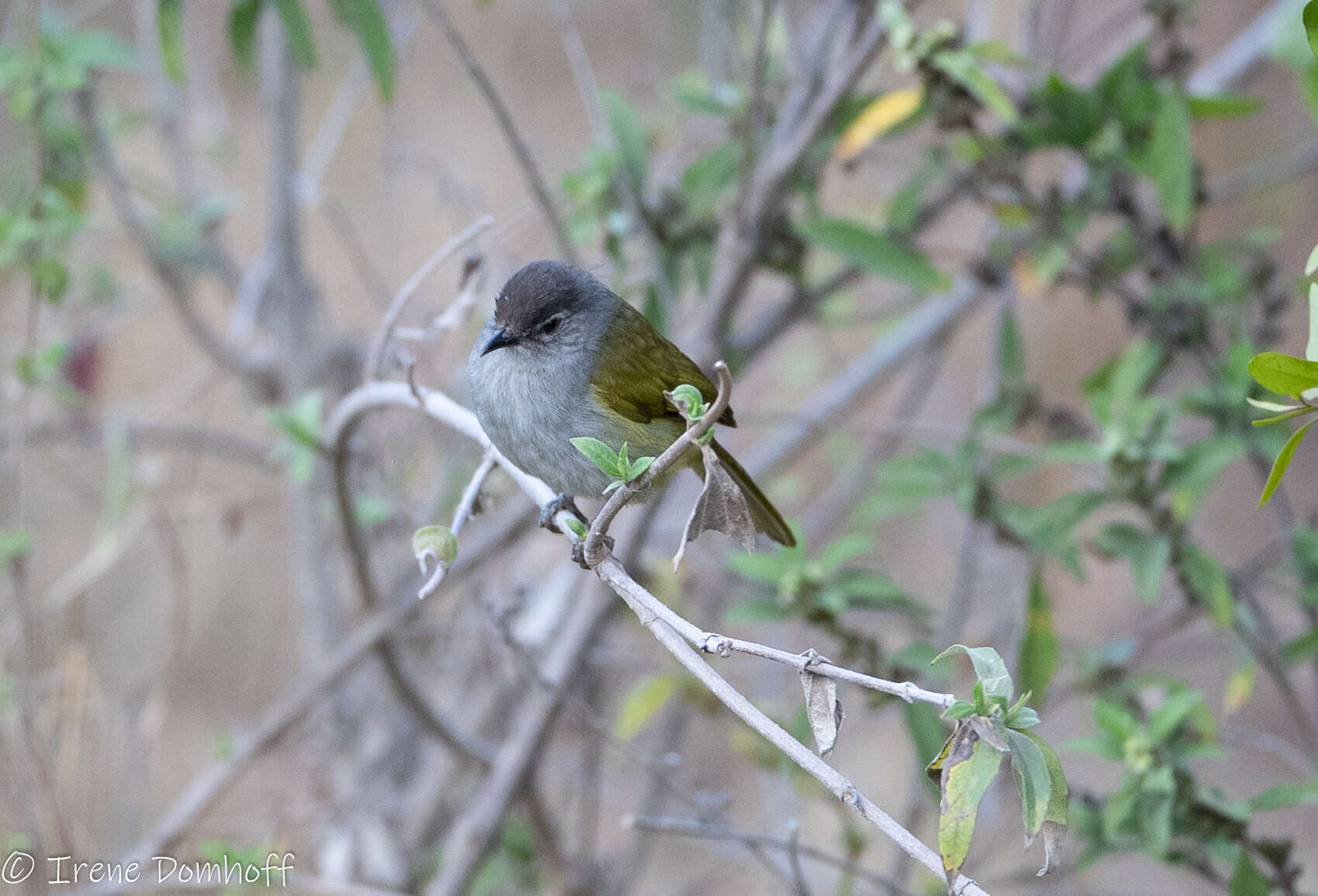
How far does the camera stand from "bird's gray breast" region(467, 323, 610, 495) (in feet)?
7.00

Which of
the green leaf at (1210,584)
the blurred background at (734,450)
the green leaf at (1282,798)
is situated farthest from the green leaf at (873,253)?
the green leaf at (1282,798)

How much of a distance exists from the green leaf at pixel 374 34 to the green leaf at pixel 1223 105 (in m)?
2.15

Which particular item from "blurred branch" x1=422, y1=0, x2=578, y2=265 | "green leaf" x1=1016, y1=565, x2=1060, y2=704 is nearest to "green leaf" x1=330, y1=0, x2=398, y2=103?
"blurred branch" x1=422, y1=0, x2=578, y2=265

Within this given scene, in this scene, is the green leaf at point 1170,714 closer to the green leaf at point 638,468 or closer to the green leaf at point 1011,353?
the green leaf at point 1011,353

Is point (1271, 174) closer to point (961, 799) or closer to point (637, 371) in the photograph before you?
point (637, 371)

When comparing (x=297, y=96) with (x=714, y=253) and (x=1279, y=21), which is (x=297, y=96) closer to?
(x=714, y=253)

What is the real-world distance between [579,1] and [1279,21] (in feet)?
18.9

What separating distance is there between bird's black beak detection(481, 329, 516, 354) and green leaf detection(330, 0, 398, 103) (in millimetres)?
1012

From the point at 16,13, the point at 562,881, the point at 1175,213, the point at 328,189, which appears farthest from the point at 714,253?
the point at 328,189

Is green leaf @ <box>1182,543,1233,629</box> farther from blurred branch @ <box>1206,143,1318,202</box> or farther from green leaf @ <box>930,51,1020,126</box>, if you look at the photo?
blurred branch @ <box>1206,143,1318,202</box>

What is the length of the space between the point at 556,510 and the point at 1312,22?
155 centimetres

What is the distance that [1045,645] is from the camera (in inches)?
116

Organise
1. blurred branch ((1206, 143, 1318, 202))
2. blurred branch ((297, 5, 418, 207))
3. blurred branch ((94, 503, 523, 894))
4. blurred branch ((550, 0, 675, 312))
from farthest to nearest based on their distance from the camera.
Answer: blurred branch ((297, 5, 418, 207)), blurred branch ((1206, 143, 1318, 202)), blurred branch ((550, 0, 675, 312)), blurred branch ((94, 503, 523, 894))

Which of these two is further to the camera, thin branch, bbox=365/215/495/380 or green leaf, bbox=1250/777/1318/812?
green leaf, bbox=1250/777/1318/812
